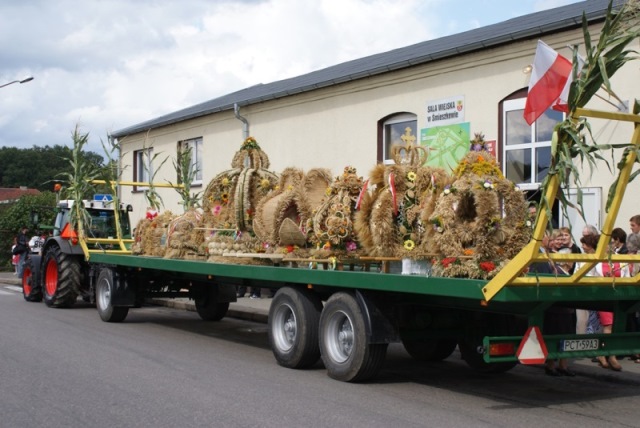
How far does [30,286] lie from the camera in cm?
1917

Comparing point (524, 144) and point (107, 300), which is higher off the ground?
point (524, 144)

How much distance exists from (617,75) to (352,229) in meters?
6.01

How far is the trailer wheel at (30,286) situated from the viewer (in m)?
18.9

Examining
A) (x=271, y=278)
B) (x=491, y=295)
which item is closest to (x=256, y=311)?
(x=271, y=278)

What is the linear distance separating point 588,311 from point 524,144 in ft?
17.1

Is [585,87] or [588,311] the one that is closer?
[585,87]

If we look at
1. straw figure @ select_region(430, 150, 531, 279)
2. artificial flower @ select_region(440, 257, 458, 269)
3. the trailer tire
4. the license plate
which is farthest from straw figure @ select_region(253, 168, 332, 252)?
the trailer tire

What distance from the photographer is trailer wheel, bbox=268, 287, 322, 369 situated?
9406 millimetres

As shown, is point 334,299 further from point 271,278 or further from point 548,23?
point 548,23

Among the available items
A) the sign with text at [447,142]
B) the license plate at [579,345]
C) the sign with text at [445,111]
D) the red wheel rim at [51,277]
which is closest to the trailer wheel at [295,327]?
the license plate at [579,345]

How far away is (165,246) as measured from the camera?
13.7 metres

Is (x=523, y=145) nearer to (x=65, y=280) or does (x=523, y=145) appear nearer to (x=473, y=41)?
(x=473, y=41)

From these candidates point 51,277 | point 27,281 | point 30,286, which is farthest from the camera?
point 27,281

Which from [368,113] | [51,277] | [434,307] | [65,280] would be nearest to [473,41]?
[368,113]
